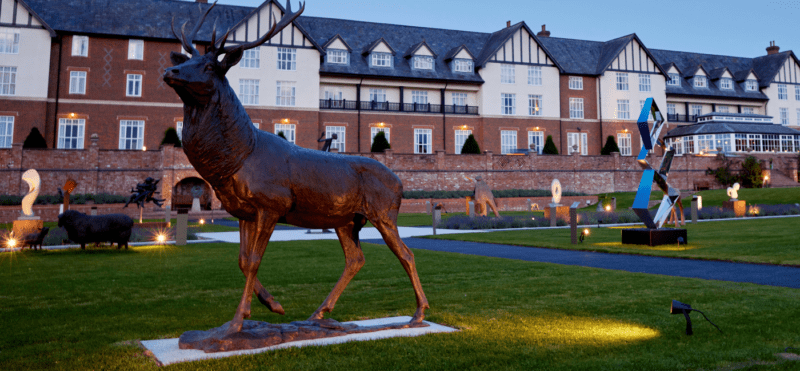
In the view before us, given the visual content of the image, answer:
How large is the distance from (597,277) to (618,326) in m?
3.83

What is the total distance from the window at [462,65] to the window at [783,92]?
126 ft

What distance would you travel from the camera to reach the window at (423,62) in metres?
49.6

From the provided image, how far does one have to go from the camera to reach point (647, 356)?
4.39m

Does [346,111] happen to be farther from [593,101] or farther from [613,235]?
[613,235]

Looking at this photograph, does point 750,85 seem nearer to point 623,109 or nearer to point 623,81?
point 623,81

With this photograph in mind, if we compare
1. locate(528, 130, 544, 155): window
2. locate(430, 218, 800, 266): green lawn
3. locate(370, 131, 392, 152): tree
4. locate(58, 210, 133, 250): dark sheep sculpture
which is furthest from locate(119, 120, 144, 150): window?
locate(528, 130, 544, 155): window

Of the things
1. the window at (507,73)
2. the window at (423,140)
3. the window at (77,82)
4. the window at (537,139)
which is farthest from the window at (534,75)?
the window at (77,82)

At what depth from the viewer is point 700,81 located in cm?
6038

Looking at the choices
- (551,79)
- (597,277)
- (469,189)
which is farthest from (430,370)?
(551,79)

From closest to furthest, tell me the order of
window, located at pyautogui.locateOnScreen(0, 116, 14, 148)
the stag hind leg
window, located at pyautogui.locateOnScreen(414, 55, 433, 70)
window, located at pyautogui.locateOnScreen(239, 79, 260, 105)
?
the stag hind leg
window, located at pyautogui.locateOnScreen(0, 116, 14, 148)
window, located at pyautogui.locateOnScreen(239, 79, 260, 105)
window, located at pyautogui.locateOnScreen(414, 55, 433, 70)

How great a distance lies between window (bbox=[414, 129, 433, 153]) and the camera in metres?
49.1

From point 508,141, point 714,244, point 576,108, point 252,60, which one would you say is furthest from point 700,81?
point 714,244

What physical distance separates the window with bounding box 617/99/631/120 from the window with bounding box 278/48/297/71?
106ft

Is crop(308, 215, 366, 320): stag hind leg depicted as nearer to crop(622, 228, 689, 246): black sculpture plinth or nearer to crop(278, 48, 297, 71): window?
crop(622, 228, 689, 246): black sculpture plinth
